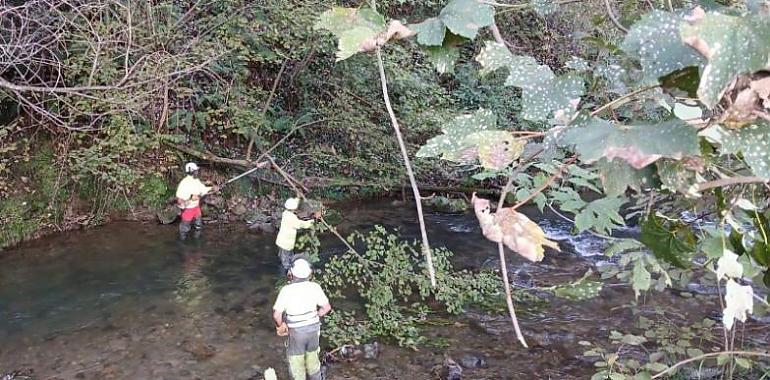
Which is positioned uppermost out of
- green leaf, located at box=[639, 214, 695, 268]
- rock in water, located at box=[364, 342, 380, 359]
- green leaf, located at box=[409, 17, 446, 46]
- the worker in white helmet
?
green leaf, located at box=[409, 17, 446, 46]

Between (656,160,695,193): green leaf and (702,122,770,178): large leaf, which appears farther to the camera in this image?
(656,160,695,193): green leaf

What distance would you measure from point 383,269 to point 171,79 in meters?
3.70

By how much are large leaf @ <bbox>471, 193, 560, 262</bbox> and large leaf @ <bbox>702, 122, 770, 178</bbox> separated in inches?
14.5

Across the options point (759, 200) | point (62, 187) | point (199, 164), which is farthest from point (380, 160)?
point (759, 200)

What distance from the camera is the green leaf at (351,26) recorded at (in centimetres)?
121

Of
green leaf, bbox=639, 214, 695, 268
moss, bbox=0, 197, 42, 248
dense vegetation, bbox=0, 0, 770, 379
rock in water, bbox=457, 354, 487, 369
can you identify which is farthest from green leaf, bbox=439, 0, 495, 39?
moss, bbox=0, 197, 42, 248

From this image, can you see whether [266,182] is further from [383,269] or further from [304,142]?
[383,269]

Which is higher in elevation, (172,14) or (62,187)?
(172,14)

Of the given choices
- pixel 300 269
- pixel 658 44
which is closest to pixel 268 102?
pixel 300 269

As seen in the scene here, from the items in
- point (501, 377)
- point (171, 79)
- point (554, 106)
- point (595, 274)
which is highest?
point (554, 106)

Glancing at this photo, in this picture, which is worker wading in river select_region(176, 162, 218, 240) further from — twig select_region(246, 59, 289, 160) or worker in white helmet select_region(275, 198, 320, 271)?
worker in white helmet select_region(275, 198, 320, 271)

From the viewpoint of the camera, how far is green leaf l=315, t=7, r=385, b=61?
1213mm

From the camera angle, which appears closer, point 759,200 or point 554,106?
point 554,106

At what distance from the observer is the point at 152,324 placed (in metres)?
6.50
